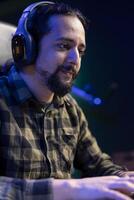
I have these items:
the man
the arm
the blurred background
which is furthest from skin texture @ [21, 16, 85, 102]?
the blurred background

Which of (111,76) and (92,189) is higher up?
(92,189)

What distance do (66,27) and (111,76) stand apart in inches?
51.8

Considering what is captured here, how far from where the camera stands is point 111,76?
2.45m

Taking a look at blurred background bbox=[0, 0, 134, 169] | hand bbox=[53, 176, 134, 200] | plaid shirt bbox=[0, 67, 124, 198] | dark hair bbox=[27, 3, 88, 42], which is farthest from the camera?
blurred background bbox=[0, 0, 134, 169]

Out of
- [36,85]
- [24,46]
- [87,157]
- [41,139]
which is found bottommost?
[87,157]

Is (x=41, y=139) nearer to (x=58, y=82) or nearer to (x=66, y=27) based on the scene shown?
(x=58, y=82)

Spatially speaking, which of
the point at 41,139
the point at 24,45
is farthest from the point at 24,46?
the point at 41,139

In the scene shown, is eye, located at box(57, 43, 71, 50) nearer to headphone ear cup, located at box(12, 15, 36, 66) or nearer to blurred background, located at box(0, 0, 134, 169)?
headphone ear cup, located at box(12, 15, 36, 66)

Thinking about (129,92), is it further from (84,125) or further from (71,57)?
(71,57)

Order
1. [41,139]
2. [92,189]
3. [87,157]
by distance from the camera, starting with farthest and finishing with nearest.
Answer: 1. [87,157]
2. [41,139]
3. [92,189]

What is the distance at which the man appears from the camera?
3.57 feet

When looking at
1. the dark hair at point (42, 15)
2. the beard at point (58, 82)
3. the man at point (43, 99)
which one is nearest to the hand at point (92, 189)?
the man at point (43, 99)

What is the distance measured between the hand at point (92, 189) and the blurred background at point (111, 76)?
5.25 ft

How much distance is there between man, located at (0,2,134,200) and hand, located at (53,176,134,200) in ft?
1.03
